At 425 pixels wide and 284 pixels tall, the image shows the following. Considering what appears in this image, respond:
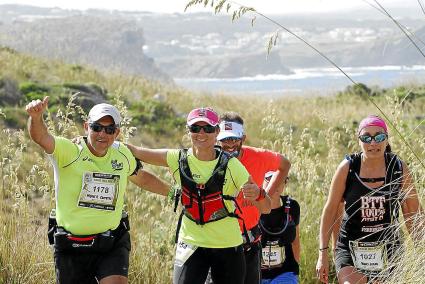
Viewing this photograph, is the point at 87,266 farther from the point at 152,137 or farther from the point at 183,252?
the point at 152,137

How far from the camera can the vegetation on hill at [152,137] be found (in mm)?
6184

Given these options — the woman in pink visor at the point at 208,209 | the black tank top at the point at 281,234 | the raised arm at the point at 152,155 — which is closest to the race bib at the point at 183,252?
the woman in pink visor at the point at 208,209

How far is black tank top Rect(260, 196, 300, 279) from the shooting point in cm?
616

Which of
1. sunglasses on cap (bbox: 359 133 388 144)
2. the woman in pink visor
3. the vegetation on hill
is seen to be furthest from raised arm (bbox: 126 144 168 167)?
sunglasses on cap (bbox: 359 133 388 144)

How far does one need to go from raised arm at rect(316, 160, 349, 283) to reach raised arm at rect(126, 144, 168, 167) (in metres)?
1.28

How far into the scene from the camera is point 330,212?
5.78 m

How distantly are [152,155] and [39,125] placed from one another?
2.78 feet

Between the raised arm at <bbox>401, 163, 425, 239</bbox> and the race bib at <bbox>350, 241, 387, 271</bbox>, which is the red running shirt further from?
the raised arm at <bbox>401, 163, 425, 239</bbox>

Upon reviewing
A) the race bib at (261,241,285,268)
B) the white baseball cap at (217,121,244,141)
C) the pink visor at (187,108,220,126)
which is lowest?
the race bib at (261,241,285,268)

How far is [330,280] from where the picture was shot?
699 cm

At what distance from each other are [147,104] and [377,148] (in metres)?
16.2

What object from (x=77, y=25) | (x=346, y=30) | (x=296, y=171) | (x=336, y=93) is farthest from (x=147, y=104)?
(x=346, y=30)

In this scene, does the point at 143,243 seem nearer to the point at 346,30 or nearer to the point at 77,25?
the point at 77,25

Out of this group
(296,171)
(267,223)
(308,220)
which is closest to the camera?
(267,223)
